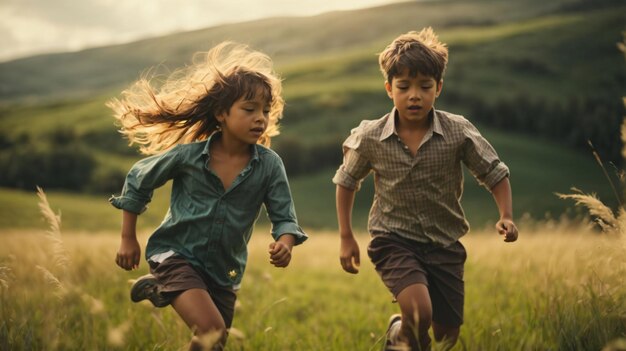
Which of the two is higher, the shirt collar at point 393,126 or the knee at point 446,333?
the shirt collar at point 393,126

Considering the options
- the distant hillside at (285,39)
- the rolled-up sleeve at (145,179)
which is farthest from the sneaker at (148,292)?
the distant hillside at (285,39)

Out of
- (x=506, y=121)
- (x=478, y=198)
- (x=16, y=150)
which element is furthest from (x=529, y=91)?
(x=16, y=150)

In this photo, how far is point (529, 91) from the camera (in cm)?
9088

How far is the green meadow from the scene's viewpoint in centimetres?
403

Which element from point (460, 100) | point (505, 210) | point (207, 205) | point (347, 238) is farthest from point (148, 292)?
point (460, 100)

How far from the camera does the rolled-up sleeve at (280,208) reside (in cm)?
378

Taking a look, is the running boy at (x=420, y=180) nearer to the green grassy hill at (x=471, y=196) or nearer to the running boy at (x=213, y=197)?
the running boy at (x=213, y=197)

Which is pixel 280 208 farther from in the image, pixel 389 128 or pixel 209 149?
pixel 389 128

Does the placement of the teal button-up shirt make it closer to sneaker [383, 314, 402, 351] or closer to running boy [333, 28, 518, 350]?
running boy [333, 28, 518, 350]

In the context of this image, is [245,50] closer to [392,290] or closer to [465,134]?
[465,134]

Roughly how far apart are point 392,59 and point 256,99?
97cm

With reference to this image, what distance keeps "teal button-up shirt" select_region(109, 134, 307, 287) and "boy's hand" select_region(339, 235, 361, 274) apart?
37cm

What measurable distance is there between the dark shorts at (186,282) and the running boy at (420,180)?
2.74ft

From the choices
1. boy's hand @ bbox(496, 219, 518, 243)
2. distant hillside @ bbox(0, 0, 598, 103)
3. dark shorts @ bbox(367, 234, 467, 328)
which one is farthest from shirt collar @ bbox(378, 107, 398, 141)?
distant hillside @ bbox(0, 0, 598, 103)
